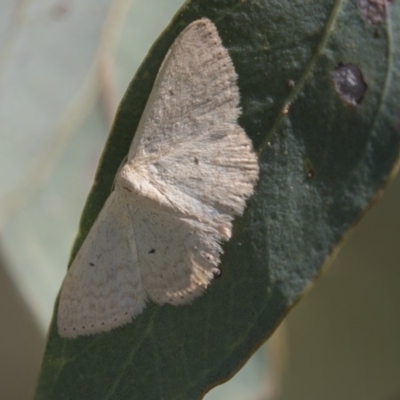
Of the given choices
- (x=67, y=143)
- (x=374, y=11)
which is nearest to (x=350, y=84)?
(x=374, y=11)

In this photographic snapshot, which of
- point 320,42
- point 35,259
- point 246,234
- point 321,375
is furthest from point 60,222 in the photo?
point 321,375

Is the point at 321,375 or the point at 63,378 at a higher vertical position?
the point at 63,378

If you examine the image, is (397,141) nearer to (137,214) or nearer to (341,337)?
(137,214)

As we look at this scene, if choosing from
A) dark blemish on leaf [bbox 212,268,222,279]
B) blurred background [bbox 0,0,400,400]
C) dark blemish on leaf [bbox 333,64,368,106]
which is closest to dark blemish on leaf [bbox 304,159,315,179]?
dark blemish on leaf [bbox 333,64,368,106]

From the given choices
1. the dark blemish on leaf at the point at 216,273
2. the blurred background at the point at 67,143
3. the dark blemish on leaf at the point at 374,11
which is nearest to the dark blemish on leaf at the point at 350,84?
the dark blemish on leaf at the point at 374,11

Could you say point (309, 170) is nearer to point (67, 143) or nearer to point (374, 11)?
point (374, 11)
